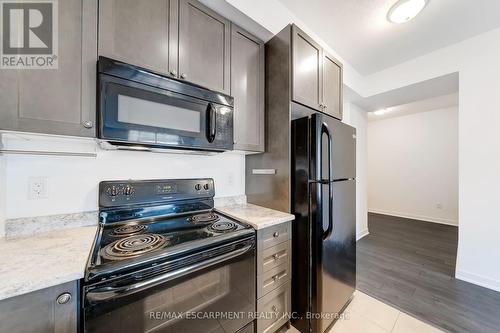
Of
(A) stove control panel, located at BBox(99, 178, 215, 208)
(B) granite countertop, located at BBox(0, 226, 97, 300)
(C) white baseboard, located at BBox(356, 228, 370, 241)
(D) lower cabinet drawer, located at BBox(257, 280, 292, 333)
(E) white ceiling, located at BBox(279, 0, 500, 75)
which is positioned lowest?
(C) white baseboard, located at BBox(356, 228, 370, 241)

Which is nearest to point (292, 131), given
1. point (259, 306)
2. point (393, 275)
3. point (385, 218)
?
point (259, 306)

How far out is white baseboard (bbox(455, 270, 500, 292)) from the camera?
1982mm

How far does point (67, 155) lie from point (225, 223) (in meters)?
1.05

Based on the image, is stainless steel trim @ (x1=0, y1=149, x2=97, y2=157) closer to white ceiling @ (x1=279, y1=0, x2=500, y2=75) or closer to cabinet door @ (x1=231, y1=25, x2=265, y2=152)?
cabinet door @ (x1=231, y1=25, x2=265, y2=152)

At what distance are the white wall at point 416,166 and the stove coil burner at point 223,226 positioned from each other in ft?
17.9

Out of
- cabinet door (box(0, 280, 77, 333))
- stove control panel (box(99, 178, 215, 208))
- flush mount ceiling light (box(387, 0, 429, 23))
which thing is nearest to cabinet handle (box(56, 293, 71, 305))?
cabinet door (box(0, 280, 77, 333))

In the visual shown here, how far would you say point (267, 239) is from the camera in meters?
1.31

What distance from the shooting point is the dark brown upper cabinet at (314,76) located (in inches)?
61.5

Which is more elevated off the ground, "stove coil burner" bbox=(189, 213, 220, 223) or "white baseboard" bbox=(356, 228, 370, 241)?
"stove coil burner" bbox=(189, 213, 220, 223)

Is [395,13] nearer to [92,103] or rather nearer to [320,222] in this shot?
[320,222]

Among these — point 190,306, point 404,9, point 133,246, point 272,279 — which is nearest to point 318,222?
point 272,279

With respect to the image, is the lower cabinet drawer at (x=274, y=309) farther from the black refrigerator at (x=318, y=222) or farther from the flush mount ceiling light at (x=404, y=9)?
the flush mount ceiling light at (x=404, y=9)

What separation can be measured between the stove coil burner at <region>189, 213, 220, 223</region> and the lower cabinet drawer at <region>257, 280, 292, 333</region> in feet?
2.09

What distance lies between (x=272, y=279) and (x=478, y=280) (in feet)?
8.36
